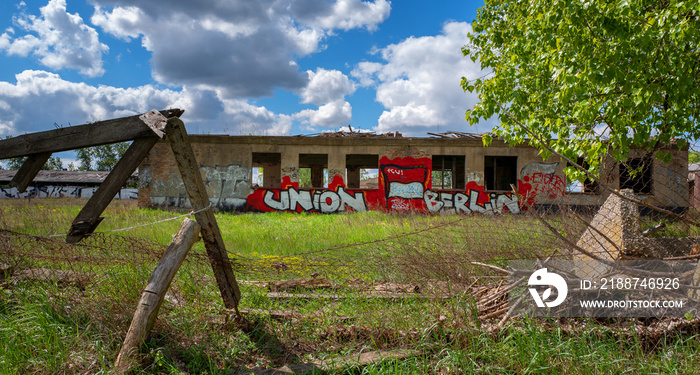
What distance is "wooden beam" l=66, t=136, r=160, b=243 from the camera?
10.1 ft

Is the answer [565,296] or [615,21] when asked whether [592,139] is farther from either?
[565,296]

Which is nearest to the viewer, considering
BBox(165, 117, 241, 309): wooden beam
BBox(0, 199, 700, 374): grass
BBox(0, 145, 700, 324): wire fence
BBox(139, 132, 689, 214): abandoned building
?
BBox(0, 199, 700, 374): grass

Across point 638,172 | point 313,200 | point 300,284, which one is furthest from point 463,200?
point 300,284

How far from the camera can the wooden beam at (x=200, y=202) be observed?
301cm

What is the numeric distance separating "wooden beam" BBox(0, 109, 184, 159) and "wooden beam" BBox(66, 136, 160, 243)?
0.09 metres

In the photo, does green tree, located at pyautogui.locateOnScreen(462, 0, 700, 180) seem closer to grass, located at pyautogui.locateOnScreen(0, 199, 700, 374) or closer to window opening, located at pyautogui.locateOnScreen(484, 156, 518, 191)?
grass, located at pyautogui.locateOnScreen(0, 199, 700, 374)

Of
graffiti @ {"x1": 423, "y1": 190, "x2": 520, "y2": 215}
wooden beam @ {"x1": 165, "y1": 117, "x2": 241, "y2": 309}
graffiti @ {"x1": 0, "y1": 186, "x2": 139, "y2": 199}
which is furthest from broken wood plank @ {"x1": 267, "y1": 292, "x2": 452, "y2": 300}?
graffiti @ {"x1": 0, "y1": 186, "x2": 139, "y2": 199}

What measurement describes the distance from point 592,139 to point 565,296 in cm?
364

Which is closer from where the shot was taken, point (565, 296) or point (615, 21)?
point (565, 296)

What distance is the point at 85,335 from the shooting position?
308 cm

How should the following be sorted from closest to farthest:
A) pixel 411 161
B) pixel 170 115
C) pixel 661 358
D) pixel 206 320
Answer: pixel 661 358, pixel 170 115, pixel 206 320, pixel 411 161

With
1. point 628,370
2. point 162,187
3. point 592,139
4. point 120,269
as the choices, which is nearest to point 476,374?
point 628,370

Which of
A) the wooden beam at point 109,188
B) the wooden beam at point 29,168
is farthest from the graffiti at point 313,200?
the wooden beam at point 109,188

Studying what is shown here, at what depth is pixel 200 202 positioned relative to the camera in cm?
312
